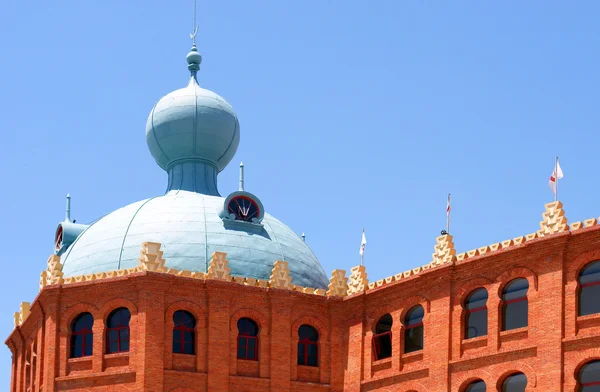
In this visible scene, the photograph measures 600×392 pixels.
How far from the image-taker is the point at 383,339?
74.0 m

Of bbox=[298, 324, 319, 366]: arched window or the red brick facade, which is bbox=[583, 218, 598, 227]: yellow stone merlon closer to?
the red brick facade

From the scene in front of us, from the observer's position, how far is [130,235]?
78500 mm

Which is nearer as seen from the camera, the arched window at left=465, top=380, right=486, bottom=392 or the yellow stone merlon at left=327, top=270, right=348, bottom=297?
the arched window at left=465, top=380, right=486, bottom=392

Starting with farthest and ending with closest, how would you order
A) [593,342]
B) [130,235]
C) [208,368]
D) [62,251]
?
1. [62,251]
2. [130,235]
3. [208,368]
4. [593,342]

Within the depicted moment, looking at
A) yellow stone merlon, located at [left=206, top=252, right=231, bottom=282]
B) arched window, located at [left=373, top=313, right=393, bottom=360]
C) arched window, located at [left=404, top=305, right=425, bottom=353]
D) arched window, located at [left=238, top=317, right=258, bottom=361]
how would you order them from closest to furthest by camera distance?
1. arched window, located at [left=404, top=305, right=425, bottom=353]
2. arched window, located at [left=373, top=313, right=393, bottom=360]
3. yellow stone merlon, located at [left=206, top=252, right=231, bottom=282]
4. arched window, located at [left=238, top=317, right=258, bottom=361]

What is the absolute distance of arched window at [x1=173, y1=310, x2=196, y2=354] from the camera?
2901 inches

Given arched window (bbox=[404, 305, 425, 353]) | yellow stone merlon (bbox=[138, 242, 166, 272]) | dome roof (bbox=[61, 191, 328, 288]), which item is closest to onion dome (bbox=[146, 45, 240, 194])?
dome roof (bbox=[61, 191, 328, 288])

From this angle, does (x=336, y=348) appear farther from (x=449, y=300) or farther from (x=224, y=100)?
(x=224, y=100)

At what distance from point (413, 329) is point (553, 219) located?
10.6 metres

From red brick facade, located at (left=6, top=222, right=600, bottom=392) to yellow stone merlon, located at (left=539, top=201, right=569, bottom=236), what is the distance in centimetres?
63

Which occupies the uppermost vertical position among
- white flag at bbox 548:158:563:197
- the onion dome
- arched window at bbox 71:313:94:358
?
the onion dome

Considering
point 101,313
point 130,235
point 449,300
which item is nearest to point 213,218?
point 130,235

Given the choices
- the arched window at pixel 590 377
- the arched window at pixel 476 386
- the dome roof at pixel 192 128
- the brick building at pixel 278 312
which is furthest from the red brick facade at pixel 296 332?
the dome roof at pixel 192 128

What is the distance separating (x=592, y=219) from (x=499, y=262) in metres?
5.54
